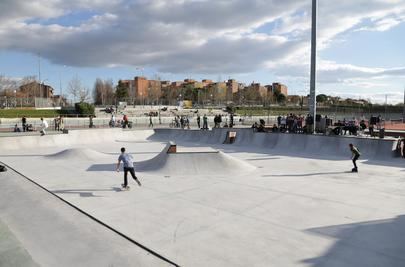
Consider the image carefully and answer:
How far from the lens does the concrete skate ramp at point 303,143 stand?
1772 cm

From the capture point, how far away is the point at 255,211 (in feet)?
27.8

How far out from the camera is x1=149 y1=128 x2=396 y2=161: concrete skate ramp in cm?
1772

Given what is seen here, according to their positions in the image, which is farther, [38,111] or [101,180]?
[38,111]

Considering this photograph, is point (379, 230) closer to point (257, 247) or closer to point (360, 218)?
point (360, 218)

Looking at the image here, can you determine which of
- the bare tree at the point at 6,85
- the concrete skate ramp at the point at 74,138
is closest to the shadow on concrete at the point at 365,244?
the concrete skate ramp at the point at 74,138

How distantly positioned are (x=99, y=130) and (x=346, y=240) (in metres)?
25.5

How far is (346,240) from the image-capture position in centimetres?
660

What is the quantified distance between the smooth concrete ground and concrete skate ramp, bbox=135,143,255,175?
0.71 feet

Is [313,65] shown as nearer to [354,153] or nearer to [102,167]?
[354,153]

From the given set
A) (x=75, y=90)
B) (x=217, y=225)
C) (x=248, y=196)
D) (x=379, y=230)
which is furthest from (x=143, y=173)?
(x=75, y=90)

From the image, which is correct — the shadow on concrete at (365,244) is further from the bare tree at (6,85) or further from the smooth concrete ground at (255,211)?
the bare tree at (6,85)

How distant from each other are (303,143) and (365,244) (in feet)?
50.1

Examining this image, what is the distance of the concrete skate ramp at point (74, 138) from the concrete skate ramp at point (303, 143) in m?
4.87

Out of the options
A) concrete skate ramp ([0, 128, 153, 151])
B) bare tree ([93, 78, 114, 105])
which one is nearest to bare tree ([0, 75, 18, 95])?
bare tree ([93, 78, 114, 105])
